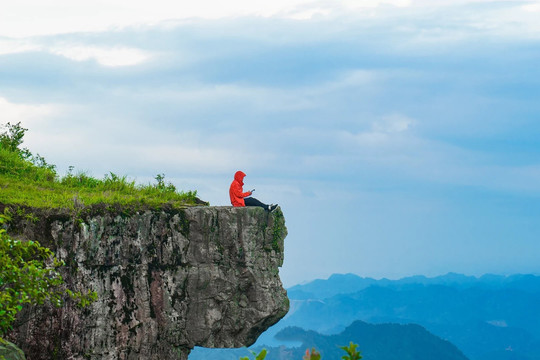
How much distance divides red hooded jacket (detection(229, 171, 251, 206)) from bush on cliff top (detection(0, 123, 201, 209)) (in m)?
1.34

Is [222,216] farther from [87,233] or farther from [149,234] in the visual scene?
[87,233]

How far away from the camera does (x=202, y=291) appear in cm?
1628

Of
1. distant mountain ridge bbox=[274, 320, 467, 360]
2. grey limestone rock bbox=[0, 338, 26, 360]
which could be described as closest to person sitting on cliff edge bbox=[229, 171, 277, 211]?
grey limestone rock bbox=[0, 338, 26, 360]

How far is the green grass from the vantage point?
16.4 m

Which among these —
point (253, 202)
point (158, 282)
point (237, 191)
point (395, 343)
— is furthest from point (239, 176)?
point (395, 343)

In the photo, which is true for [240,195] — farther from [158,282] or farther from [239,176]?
[158,282]

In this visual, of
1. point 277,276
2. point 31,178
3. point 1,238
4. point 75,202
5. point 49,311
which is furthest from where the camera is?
point 31,178

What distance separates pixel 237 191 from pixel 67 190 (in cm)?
513

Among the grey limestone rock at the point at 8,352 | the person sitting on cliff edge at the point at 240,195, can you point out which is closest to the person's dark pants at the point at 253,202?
the person sitting on cliff edge at the point at 240,195

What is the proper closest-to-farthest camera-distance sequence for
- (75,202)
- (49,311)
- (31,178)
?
(49,311), (75,202), (31,178)

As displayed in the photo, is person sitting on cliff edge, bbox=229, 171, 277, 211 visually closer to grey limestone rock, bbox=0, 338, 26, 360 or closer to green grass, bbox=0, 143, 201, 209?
green grass, bbox=0, 143, 201, 209

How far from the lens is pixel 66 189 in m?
18.6

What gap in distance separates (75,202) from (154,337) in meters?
Answer: 3.94

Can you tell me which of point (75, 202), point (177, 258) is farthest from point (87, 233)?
point (177, 258)
